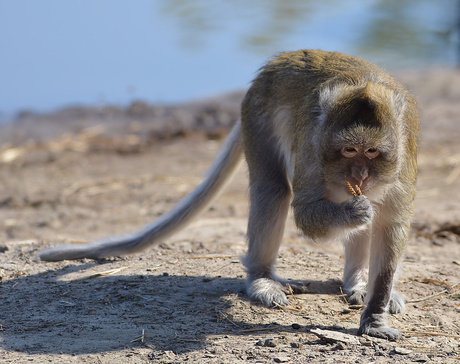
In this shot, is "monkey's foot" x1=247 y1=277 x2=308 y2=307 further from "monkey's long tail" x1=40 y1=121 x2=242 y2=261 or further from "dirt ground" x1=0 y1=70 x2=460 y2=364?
"monkey's long tail" x1=40 y1=121 x2=242 y2=261

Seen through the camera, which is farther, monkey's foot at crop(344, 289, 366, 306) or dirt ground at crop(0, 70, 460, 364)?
monkey's foot at crop(344, 289, 366, 306)

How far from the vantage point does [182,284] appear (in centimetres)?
626

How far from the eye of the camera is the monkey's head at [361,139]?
478 cm

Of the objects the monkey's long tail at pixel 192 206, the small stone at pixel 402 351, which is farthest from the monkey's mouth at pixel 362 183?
the monkey's long tail at pixel 192 206

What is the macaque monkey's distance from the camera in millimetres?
4891

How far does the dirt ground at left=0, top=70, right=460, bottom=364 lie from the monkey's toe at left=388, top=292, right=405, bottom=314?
0.09 m

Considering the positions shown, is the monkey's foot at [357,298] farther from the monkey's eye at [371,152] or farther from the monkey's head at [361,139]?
the monkey's eye at [371,152]

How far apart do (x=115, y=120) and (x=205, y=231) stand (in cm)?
900

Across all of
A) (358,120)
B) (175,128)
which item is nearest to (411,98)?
(358,120)

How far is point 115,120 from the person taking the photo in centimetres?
1694

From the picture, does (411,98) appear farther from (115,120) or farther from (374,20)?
(374,20)

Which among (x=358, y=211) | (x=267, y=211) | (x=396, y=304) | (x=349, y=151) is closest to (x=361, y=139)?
(x=349, y=151)

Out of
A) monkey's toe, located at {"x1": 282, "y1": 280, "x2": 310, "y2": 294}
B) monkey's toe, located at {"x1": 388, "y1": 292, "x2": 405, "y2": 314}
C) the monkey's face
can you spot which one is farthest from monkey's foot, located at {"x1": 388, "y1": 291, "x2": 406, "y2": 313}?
the monkey's face

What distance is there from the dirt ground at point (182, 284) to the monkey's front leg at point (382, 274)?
7.0 inches
